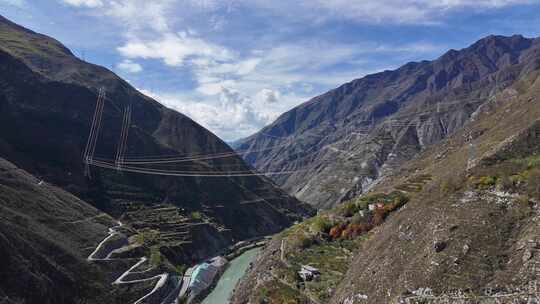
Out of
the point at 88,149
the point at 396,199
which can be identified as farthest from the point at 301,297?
the point at 88,149

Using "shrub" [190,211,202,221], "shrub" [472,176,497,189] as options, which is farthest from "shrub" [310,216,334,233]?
"shrub" [190,211,202,221]

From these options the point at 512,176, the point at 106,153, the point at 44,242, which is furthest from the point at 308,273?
the point at 106,153

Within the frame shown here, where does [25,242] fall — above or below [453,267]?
above

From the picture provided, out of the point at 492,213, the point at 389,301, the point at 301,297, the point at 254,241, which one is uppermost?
the point at 492,213

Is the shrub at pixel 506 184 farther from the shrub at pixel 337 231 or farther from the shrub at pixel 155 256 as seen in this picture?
the shrub at pixel 155 256

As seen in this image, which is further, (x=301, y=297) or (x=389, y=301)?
(x=301, y=297)

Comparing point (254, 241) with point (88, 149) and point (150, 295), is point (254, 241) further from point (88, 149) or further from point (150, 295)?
point (150, 295)

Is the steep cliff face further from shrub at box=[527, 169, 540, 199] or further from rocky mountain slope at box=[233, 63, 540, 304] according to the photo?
shrub at box=[527, 169, 540, 199]
